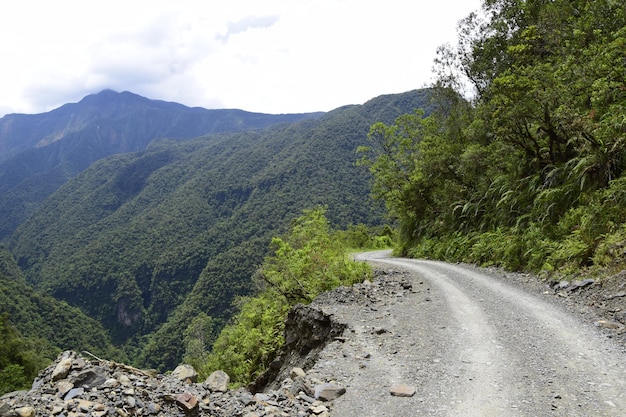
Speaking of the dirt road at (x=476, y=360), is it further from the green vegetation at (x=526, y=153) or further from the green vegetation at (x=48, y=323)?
the green vegetation at (x=48, y=323)

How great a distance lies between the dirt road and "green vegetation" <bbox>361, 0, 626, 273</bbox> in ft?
12.7

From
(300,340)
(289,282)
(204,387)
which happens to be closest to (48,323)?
(289,282)

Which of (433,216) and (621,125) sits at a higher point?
(621,125)

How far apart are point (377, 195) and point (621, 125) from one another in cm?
1806

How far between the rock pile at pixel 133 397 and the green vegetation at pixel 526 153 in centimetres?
905

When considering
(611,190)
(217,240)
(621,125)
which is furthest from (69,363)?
(217,240)

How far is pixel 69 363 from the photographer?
18.0 feet

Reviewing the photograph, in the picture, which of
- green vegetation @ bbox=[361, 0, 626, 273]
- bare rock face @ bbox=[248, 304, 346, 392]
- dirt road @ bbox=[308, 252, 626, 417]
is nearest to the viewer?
dirt road @ bbox=[308, 252, 626, 417]

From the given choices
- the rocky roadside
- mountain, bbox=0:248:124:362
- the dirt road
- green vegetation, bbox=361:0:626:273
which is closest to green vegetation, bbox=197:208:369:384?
the dirt road

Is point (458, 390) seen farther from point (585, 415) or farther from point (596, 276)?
point (596, 276)

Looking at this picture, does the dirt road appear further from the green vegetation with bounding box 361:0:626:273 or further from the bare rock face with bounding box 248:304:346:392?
the green vegetation with bounding box 361:0:626:273

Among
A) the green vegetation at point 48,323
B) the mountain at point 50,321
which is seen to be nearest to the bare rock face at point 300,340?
the green vegetation at point 48,323

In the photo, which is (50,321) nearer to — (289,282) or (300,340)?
(289,282)

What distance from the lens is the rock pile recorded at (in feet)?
14.5
